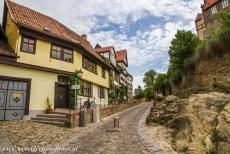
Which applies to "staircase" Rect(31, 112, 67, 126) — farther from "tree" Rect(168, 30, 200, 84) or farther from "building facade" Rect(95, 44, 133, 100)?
"building facade" Rect(95, 44, 133, 100)

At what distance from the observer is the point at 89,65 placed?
23.0 meters

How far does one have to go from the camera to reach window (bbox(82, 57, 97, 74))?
21.8m

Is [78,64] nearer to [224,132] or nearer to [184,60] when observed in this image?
[184,60]

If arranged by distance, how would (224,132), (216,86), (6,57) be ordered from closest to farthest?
(224,132), (216,86), (6,57)

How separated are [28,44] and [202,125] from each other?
45.5 feet

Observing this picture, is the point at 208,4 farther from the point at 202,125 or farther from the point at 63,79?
the point at 202,125

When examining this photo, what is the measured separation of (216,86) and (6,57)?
13.9 metres

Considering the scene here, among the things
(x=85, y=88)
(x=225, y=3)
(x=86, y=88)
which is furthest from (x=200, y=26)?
(x=85, y=88)

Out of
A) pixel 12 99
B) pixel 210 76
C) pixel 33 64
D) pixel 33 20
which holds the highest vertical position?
pixel 33 20

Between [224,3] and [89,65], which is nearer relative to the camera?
[89,65]

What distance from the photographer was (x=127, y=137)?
10.2 metres

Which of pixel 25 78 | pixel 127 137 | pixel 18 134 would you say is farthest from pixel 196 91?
pixel 25 78

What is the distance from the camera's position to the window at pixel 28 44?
647 inches

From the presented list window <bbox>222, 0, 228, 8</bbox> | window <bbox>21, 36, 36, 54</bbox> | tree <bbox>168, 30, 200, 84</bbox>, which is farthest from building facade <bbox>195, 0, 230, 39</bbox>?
window <bbox>21, 36, 36, 54</bbox>
